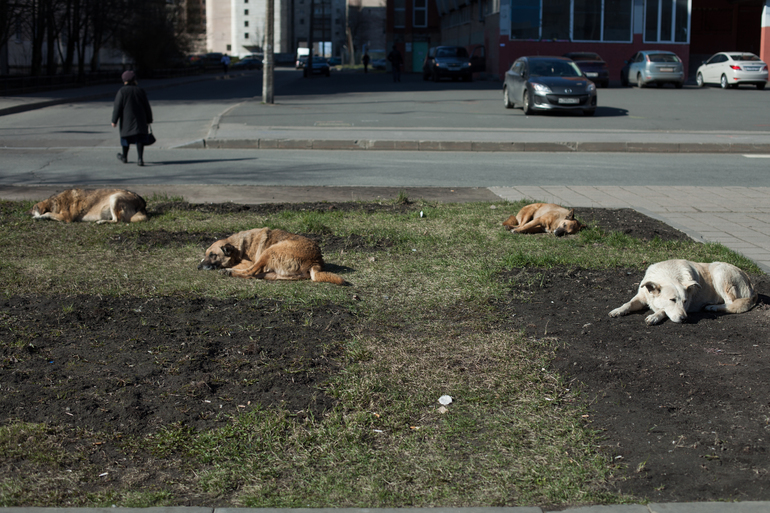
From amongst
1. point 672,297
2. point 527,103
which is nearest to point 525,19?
point 527,103

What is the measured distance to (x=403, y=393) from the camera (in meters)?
3.88

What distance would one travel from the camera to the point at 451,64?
44.1m

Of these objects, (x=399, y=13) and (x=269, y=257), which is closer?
(x=269, y=257)

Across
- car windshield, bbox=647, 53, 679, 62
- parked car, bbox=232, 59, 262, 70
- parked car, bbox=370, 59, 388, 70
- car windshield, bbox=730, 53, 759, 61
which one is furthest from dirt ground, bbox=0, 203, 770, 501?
parked car, bbox=232, 59, 262, 70

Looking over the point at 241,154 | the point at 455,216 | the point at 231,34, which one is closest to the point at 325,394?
the point at 455,216

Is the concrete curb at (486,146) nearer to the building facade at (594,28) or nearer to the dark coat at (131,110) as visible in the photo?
the dark coat at (131,110)

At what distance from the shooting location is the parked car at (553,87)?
21.9 metres

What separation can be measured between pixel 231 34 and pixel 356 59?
48.6 metres

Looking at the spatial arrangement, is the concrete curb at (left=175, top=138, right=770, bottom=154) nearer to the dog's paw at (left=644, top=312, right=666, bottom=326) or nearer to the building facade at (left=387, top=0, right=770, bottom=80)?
the dog's paw at (left=644, top=312, right=666, bottom=326)

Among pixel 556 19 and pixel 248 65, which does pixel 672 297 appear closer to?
pixel 556 19

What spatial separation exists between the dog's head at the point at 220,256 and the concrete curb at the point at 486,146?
1050 centimetres

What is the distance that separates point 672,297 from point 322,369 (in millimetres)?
2414

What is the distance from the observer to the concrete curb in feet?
53.2

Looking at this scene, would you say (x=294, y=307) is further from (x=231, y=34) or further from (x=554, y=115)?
(x=231, y=34)
